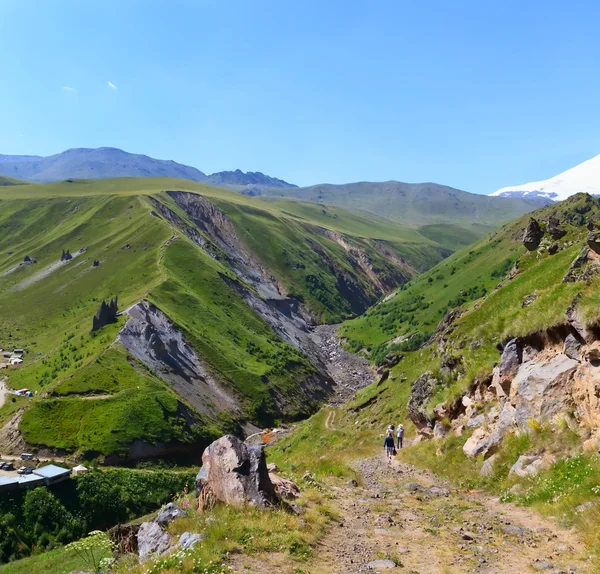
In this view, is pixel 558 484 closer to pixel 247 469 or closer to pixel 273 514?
pixel 273 514

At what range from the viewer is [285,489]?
661 inches

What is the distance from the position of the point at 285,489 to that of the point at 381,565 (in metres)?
6.29

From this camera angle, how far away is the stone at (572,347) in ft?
57.8

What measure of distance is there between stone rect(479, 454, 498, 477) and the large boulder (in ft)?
31.0

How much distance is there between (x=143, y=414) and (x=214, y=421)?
15512mm

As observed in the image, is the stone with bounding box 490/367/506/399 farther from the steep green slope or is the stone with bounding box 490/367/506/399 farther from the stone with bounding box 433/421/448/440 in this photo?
the stone with bounding box 433/421/448/440

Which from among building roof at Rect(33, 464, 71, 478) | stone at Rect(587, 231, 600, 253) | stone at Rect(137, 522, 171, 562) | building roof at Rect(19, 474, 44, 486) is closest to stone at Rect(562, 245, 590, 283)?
stone at Rect(587, 231, 600, 253)

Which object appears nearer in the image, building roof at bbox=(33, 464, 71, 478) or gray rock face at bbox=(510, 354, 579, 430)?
gray rock face at bbox=(510, 354, 579, 430)

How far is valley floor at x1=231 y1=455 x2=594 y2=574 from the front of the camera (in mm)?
10748

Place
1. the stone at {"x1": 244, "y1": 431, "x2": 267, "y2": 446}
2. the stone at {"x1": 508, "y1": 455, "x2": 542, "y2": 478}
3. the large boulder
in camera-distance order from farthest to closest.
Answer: the stone at {"x1": 244, "y1": 431, "x2": 267, "y2": 446} < the stone at {"x1": 508, "y1": 455, "x2": 542, "y2": 478} < the large boulder

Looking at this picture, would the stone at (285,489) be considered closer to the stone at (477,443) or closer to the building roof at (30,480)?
the stone at (477,443)

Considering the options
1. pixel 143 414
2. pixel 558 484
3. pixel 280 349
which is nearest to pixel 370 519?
pixel 558 484

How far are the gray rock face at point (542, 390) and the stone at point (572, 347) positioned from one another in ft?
0.58

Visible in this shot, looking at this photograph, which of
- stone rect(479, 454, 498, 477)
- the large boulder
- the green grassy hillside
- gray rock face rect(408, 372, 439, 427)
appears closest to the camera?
the large boulder
